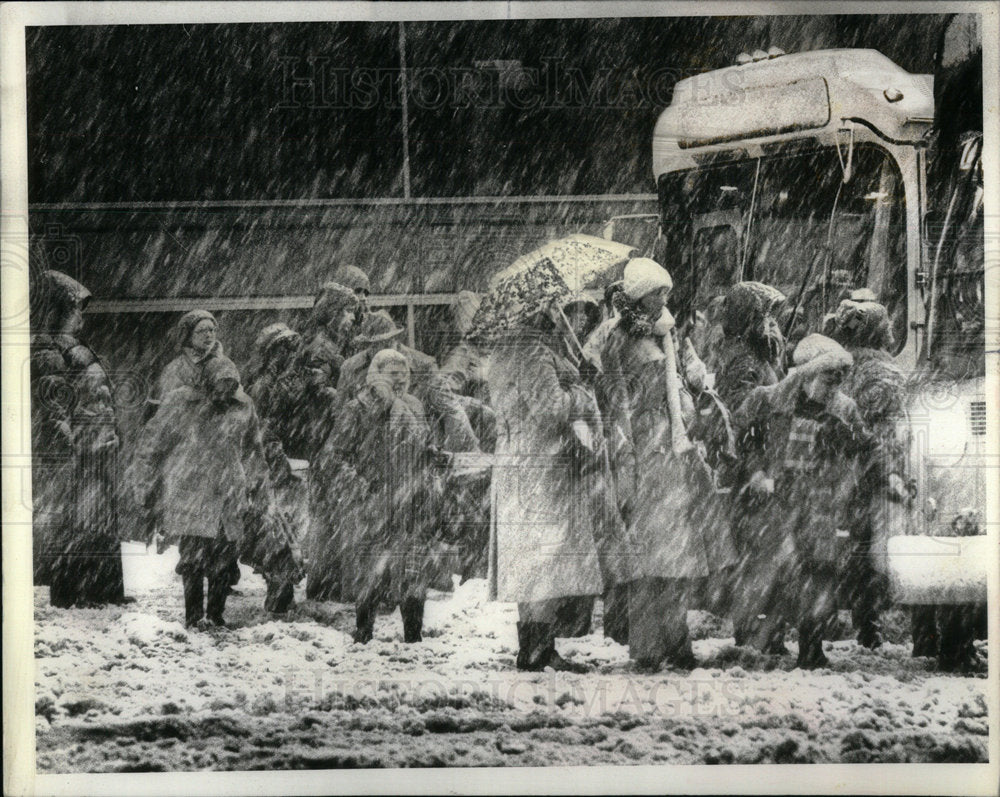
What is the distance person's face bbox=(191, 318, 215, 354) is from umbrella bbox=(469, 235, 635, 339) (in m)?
0.86

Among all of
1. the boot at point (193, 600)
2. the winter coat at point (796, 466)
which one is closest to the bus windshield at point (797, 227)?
the winter coat at point (796, 466)

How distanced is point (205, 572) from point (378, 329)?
999mm

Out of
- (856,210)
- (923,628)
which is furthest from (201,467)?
(923,628)

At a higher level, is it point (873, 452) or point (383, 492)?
point (873, 452)

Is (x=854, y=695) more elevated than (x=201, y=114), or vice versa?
(x=201, y=114)

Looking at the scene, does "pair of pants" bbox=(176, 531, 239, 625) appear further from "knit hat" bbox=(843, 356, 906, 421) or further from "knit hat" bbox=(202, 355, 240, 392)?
"knit hat" bbox=(843, 356, 906, 421)

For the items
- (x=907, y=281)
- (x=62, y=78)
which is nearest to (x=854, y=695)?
(x=907, y=281)

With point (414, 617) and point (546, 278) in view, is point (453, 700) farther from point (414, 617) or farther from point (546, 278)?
point (546, 278)

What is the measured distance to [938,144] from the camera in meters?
3.54

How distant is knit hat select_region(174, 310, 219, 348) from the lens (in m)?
3.54

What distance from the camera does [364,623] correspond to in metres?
3.55

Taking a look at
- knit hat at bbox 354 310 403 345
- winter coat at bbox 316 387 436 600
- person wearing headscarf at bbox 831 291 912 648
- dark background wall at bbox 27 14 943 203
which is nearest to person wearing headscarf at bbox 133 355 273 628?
winter coat at bbox 316 387 436 600

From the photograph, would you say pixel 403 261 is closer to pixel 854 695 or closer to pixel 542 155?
pixel 542 155

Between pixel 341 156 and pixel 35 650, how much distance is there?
1.95m
